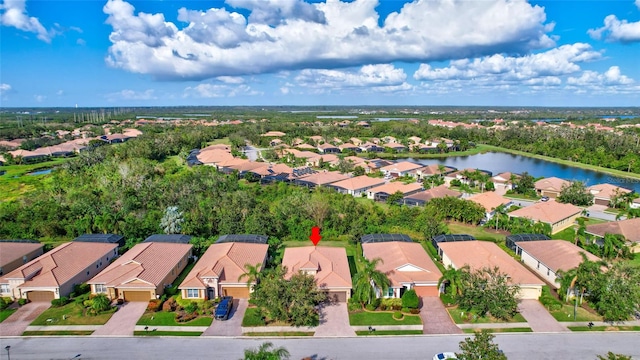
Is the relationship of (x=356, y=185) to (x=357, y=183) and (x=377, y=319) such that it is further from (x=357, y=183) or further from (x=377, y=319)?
(x=377, y=319)

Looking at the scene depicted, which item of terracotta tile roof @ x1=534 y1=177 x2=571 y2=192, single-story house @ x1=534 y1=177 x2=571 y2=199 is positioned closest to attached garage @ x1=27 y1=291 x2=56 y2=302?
single-story house @ x1=534 y1=177 x2=571 y2=199

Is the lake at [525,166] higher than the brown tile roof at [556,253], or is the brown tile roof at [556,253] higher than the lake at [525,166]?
the lake at [525,166]

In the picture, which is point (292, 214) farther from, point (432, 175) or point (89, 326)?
point (432, 175)

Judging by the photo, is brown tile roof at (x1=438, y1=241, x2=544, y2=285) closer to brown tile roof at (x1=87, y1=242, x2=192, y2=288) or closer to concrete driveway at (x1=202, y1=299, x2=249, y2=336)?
concrete driveway at (x1=202, y1=299, x2=249, y2=336)

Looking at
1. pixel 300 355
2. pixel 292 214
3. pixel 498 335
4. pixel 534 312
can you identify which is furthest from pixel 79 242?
pixel 534 312

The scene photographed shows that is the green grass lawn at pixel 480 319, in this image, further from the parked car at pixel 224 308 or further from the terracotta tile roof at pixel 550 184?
the terracotta tile roof at pixel 550 184

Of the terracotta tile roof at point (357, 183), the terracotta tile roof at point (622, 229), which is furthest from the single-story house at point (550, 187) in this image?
the terracotta tile roof at point (357, 183)
